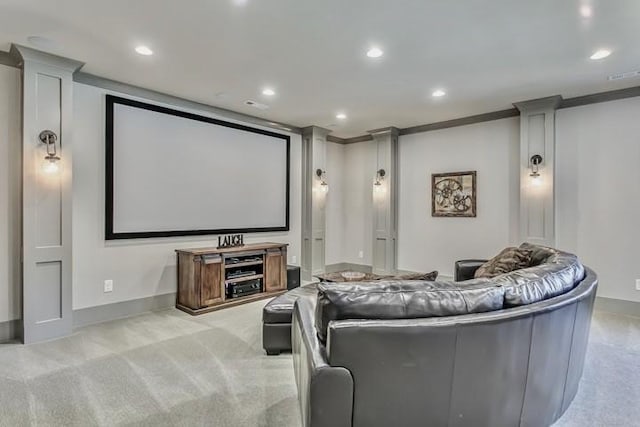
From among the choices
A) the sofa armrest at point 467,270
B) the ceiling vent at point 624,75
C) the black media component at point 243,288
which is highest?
the ceiling vent at point 624,75

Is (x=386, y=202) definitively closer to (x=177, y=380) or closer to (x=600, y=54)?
(x=600, y=54)

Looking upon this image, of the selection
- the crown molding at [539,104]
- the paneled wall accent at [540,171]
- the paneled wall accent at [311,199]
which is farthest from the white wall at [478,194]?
the paneled wall accent at [311,199]

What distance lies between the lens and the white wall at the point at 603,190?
4.19 m

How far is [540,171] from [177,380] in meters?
4.84

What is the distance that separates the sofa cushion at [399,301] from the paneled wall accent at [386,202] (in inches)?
179

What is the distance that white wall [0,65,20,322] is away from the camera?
3.30 meters

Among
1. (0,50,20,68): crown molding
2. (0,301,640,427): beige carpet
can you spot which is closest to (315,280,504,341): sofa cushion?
(0,301,640,427): beige carpet

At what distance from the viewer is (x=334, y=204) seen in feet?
23.1

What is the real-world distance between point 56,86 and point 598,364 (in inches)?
214

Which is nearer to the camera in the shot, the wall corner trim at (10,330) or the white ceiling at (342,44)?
the white ceiling at (342,44)

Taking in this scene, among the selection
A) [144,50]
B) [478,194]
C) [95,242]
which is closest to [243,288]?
[95,242]

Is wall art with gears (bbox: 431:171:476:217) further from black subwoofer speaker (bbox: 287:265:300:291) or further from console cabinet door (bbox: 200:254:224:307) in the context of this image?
console cabinet door (bbox: 200:254:224:307)

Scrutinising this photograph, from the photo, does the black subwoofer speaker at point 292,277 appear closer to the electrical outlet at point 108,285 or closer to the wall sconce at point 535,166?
the electrical outlet at point 108,285

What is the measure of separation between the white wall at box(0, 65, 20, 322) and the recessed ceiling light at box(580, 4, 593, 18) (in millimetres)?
4842
